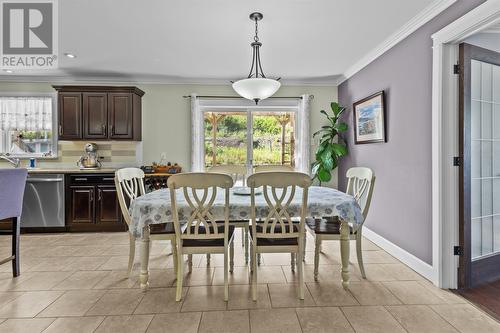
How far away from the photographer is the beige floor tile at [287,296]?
2.19 metres

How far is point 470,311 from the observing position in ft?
6.87

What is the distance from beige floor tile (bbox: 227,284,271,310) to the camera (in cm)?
218

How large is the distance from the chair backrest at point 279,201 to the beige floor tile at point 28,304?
1.76 m

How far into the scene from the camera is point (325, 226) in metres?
2.66

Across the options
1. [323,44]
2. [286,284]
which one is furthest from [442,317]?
[323,44]

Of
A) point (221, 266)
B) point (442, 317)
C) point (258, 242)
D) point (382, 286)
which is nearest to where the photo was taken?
point (442, 317)

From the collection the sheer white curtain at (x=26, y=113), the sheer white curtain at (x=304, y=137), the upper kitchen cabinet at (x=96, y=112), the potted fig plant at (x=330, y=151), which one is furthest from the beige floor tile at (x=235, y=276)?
the sheer white curtain at (x=26, y=113)

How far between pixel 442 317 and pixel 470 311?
27cm

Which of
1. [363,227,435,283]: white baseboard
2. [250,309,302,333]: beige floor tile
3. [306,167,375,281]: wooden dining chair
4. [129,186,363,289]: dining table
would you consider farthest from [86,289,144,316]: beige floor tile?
[363,227,435,283]: white baseboard

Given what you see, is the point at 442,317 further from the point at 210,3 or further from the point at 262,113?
the point at 262,113

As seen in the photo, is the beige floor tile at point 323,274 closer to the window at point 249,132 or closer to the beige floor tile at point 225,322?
the beige floor tile at point 225,322

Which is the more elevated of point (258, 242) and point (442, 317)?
point (258, 242)

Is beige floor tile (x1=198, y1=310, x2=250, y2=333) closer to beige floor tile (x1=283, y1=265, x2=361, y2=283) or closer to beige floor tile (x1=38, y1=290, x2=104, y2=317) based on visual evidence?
beige floor tile (x1=283, y1=265, x2=361, y2=283)

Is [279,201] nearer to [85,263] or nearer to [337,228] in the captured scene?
[337,228]
